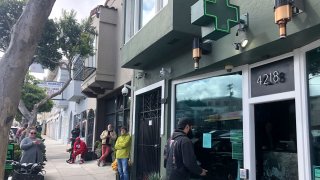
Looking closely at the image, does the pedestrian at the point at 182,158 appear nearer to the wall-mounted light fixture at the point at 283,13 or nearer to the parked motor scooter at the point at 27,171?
the wall-mounted light fixture at the point at 283,13

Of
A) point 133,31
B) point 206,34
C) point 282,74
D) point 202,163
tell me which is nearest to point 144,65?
point 133,31

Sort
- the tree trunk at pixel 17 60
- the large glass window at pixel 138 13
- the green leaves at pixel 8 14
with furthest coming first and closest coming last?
the green leaves at pixel 8 14, the large glass window at pixel 138 13, the tree trunk at pixel 17 60

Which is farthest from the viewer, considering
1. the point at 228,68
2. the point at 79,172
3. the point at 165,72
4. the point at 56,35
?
the point at 56,35

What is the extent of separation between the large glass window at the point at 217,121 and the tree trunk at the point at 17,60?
3.57 metres

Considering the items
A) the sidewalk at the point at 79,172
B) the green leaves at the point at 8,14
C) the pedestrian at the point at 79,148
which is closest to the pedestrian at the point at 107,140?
the sidewalk at the point at 79,172

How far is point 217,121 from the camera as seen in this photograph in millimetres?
6789

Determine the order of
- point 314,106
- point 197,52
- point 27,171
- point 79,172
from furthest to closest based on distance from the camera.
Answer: point 79,172 < point 27,171 < point 197,52 < point 314,106

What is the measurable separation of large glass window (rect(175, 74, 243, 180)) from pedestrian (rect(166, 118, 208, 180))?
110 cm

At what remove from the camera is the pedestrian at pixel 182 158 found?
5.20m

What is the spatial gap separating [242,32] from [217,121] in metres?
1.99

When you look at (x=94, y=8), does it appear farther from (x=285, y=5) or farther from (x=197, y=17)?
(x=285, y=5)

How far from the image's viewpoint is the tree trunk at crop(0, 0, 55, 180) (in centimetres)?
406

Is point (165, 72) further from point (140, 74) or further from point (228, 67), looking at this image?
point (228, 67)

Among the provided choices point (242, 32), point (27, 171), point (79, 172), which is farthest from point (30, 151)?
point (242, 32)
